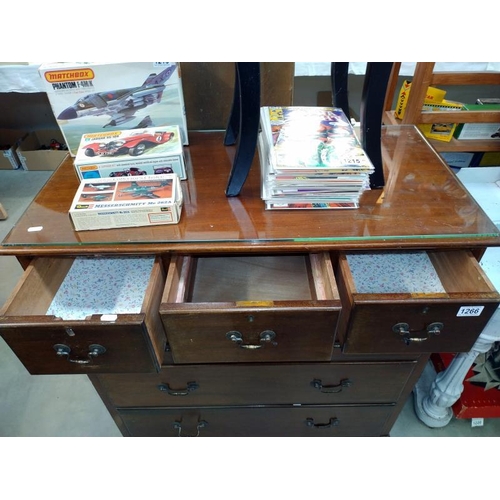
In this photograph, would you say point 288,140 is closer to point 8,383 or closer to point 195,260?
point 195,260

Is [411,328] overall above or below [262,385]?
above

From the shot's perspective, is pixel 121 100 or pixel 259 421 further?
pixel 259 421

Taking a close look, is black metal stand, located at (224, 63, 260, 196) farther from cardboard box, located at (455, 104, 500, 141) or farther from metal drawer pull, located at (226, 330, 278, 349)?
cardboard box, located at (455, 104, 500, 141)

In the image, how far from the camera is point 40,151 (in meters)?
2.27

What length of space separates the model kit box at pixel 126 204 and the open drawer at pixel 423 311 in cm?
36

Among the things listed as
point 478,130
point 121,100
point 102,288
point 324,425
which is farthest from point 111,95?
point 478,130

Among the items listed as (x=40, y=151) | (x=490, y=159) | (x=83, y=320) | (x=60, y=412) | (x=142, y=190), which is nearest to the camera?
(x=83, y=320)

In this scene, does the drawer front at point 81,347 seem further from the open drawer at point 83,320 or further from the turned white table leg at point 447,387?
the turned white table leg at point 447,387

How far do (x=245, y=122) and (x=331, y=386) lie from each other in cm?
63

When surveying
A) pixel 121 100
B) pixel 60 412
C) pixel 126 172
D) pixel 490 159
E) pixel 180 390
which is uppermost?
pixel 121 100

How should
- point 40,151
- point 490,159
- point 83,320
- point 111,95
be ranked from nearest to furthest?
point 83,320 → point 111,95 → point 490,159 → point 40,151

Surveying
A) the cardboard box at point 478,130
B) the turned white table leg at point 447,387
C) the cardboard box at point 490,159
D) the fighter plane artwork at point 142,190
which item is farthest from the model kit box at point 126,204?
the cardboard box at point 490,159

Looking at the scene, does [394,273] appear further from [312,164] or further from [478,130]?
[478,130]

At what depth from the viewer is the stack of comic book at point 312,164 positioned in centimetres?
72
